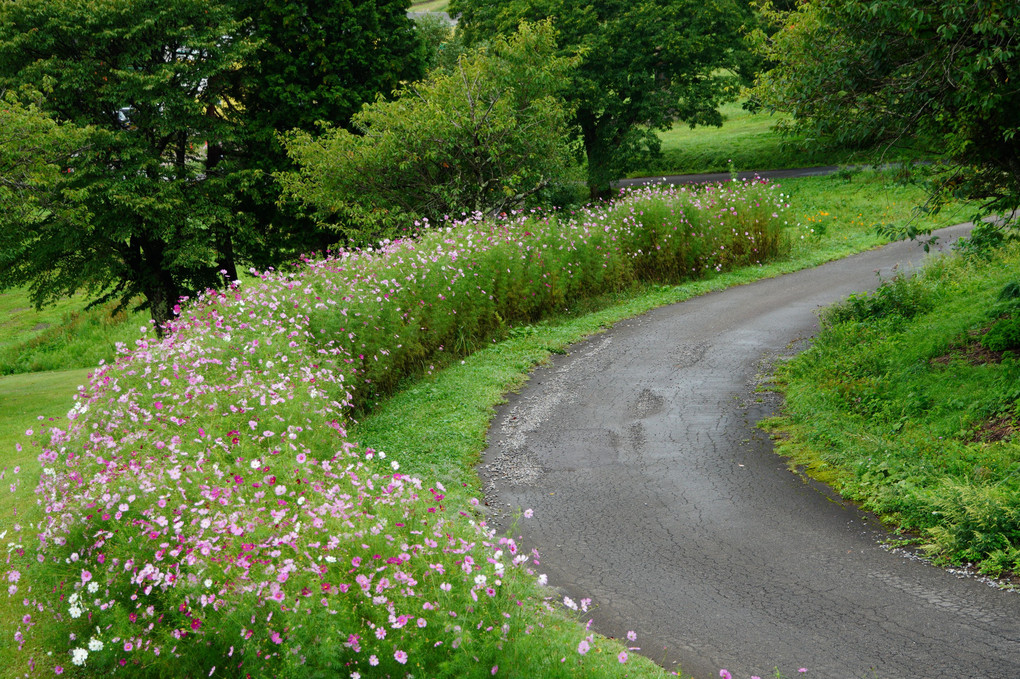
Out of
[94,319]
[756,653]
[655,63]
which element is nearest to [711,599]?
[756,653]

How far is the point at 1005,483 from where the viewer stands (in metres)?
6.59

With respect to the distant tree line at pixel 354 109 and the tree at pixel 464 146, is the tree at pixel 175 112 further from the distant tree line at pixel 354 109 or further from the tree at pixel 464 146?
the tree at pixel 464 146

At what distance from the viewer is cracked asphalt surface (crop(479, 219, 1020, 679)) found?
516cm

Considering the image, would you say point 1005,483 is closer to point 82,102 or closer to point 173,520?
point 173,520

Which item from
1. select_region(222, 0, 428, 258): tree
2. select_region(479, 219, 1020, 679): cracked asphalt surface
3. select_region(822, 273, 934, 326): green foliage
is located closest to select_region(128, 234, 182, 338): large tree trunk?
select_region(222, 0, 428, 258): tree

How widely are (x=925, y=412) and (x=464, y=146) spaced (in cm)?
1099

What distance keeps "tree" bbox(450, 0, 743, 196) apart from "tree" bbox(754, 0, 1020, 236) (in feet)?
62.5

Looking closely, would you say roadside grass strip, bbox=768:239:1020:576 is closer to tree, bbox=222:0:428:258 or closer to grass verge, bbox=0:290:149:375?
tree, bbox=222:0:428:258

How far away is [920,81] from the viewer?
8258 millimetres

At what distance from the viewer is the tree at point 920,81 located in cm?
747

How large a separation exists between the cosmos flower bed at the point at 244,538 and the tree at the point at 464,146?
24.1ft

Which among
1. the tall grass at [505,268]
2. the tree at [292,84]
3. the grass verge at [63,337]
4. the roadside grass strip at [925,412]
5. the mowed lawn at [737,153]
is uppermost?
the tree at [292,84]

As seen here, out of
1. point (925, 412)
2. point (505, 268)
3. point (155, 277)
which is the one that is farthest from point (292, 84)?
point (925, 412)

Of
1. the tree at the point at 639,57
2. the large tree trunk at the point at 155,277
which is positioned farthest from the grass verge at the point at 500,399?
the large tree trunk at the point at 155,277
